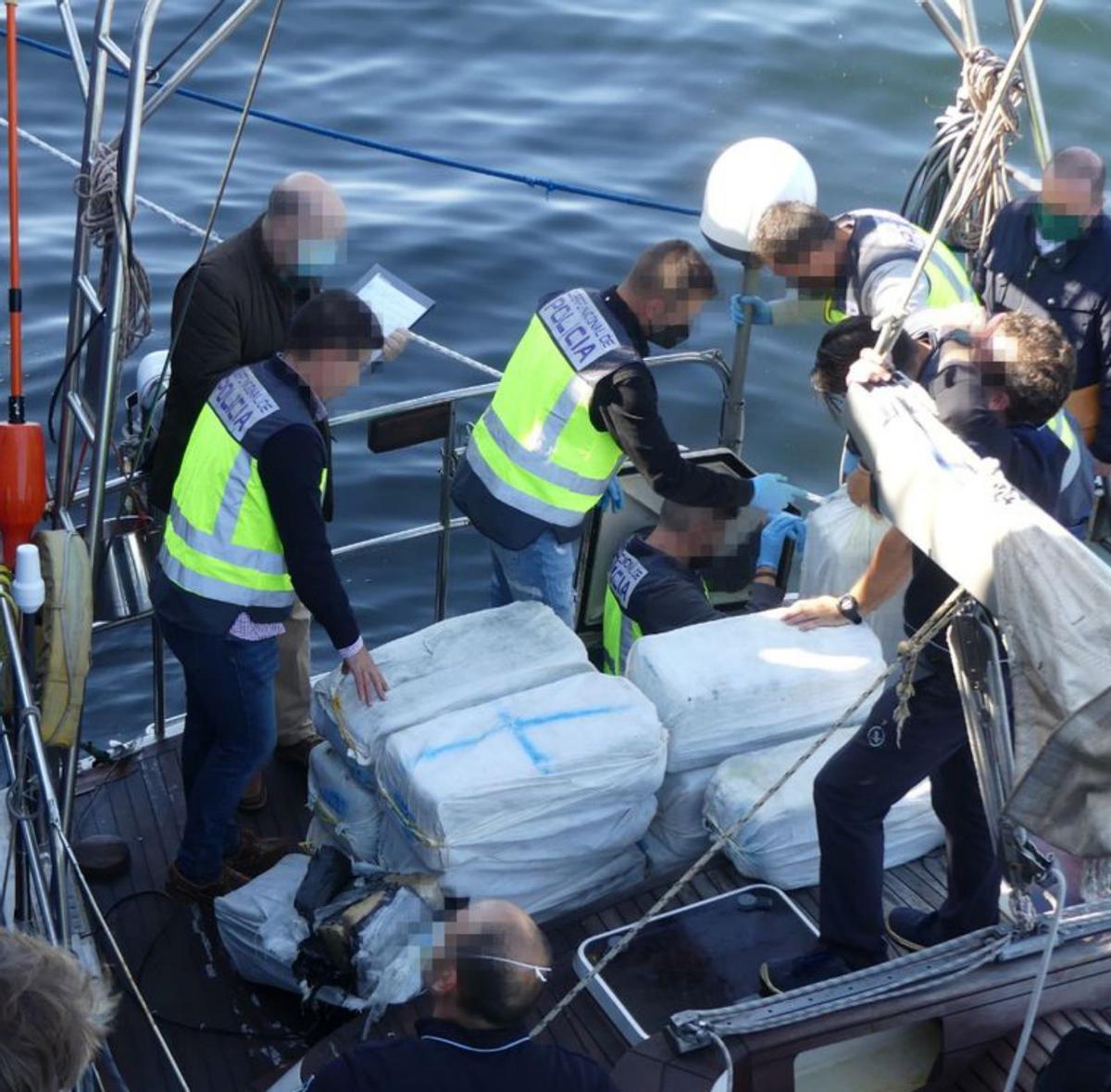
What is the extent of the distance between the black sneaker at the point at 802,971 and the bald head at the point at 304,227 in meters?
2.07

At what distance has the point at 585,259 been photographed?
9797 millimetres

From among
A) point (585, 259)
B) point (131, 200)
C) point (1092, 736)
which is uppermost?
point (131, 200)

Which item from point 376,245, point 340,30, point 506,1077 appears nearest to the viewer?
point 506,1077

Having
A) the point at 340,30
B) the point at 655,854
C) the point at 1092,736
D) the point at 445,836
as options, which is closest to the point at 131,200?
the point at 445,836

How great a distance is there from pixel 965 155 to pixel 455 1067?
12.4 ft

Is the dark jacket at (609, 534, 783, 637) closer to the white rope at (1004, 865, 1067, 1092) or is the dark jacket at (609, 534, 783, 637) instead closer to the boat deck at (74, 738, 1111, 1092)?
the boat deck at (74, 738, 1111, 1092)

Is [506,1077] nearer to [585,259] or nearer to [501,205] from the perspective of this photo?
[585,259]

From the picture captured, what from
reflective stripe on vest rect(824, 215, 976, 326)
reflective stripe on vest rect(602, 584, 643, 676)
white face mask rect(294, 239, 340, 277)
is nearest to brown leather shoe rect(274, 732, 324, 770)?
reflective stripe on vest rect(602, 584, 643, 676)

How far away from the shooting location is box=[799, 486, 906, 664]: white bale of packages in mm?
4758

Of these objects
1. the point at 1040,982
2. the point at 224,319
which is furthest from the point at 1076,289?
the point at 1040,982

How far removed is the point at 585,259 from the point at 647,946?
6.59m

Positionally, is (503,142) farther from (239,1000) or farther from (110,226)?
(239,1000)

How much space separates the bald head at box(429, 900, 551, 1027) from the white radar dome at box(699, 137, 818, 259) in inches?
125

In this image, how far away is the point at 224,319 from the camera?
4234mm
